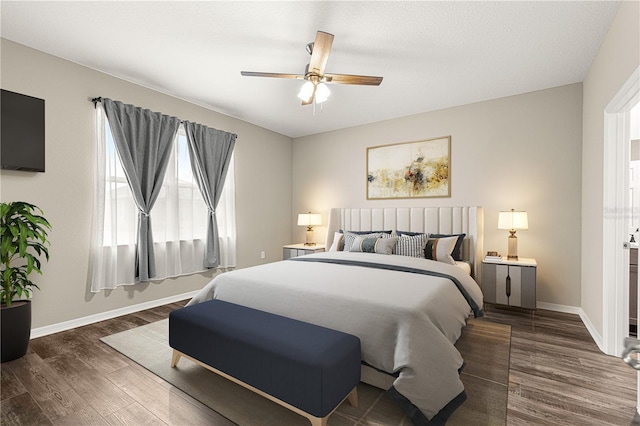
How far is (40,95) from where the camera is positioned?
2.83 meters

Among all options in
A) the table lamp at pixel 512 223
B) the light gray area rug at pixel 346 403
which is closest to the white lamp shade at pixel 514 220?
the table lamp at pixel 512 223

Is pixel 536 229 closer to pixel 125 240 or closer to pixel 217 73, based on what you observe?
pixel 217 73

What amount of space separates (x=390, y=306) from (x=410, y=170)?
9.93ft

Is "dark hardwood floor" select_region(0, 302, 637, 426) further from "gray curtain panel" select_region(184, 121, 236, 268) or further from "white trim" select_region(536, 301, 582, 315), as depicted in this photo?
"gray curtain panel" select_region(184, 121, 236, 268)

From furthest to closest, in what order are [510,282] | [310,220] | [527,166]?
[310,220]
[527,166]
[510,282]

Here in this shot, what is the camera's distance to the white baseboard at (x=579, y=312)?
8.80ft

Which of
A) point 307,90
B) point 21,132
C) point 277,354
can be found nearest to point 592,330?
point 277,354

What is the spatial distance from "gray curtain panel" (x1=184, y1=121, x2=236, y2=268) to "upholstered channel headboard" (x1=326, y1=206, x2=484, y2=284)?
70.9 inches

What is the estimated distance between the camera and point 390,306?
1.89 metres

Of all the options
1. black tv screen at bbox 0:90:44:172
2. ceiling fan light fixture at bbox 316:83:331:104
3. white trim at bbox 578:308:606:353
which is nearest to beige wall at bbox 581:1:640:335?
white trim at bbox 578:308:606:353

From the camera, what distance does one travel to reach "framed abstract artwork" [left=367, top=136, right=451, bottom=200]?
4250 mm

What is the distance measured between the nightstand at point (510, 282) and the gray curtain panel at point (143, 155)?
3.98m

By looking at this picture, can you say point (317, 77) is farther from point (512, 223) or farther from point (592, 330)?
point (592, 330)

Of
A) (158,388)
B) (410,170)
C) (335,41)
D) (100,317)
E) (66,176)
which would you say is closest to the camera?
(158,388)
